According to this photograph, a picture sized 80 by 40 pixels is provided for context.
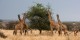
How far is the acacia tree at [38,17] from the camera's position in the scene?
37469mm

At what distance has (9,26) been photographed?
6009 centimetres

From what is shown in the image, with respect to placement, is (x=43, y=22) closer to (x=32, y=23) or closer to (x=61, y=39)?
(x=32, y=23)

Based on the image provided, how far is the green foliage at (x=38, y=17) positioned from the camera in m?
37.5

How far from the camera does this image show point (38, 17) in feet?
124

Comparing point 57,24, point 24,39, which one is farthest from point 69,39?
point 57,24

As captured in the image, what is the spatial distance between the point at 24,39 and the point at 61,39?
2.74m

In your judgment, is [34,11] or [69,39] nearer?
[69,39]

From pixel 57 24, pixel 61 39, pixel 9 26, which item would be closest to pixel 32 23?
pixel 57 24

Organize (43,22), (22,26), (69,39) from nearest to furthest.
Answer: (69,39) → (22,26) → (43,22)

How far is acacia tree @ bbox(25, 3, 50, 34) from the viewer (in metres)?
37.5

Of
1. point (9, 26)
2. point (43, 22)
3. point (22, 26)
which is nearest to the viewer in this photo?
point (22, 26)

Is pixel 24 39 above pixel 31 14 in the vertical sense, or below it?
below

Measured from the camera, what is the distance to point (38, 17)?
37719mm

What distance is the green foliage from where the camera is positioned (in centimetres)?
3747
